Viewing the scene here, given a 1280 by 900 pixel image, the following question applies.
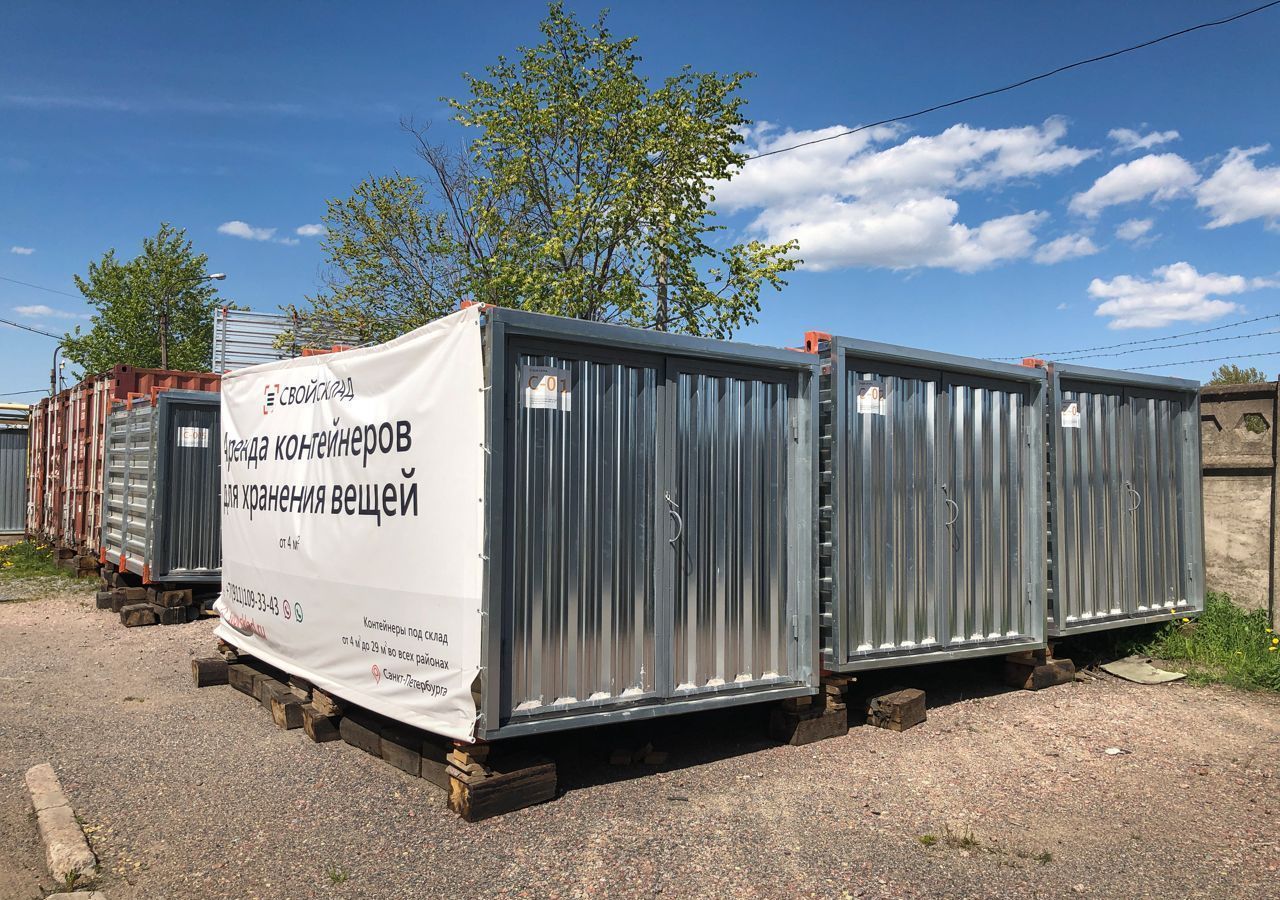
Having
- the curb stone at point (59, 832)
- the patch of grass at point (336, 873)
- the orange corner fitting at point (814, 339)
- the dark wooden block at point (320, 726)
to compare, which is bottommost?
the patch of grass at point (336, 873)

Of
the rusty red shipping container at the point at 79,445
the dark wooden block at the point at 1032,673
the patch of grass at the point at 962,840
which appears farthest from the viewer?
the rusty red shipping container at the point at 79,445

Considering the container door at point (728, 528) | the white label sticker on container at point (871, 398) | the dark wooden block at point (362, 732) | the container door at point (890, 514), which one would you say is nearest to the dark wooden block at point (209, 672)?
the dark wooden block at point (362, 732)

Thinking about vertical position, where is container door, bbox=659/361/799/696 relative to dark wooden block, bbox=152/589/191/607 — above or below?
above

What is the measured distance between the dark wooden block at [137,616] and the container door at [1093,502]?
9.06 m

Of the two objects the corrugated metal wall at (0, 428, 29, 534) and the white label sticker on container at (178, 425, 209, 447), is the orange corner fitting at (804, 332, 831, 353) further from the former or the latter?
the corrugated metal wall at (0, 428, 29, 534)

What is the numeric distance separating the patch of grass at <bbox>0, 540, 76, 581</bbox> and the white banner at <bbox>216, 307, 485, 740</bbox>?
29.9ft

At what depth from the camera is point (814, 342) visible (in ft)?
19.2

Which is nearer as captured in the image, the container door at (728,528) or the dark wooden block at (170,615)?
the container door at (728,528)

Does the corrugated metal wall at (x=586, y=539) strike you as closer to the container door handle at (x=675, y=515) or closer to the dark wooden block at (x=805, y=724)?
the container door handle at (x=675, y=515)

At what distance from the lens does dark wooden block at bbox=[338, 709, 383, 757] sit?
5257mm

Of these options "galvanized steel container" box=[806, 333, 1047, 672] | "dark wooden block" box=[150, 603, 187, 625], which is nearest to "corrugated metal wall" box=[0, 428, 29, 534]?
"dark wooden block" box=[150, 603, 187, 625]

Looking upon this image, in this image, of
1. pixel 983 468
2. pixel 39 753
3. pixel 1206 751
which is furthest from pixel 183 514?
pixel 1206 751

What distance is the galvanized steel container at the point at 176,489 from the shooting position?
9.88m

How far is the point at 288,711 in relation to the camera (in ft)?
19.2
